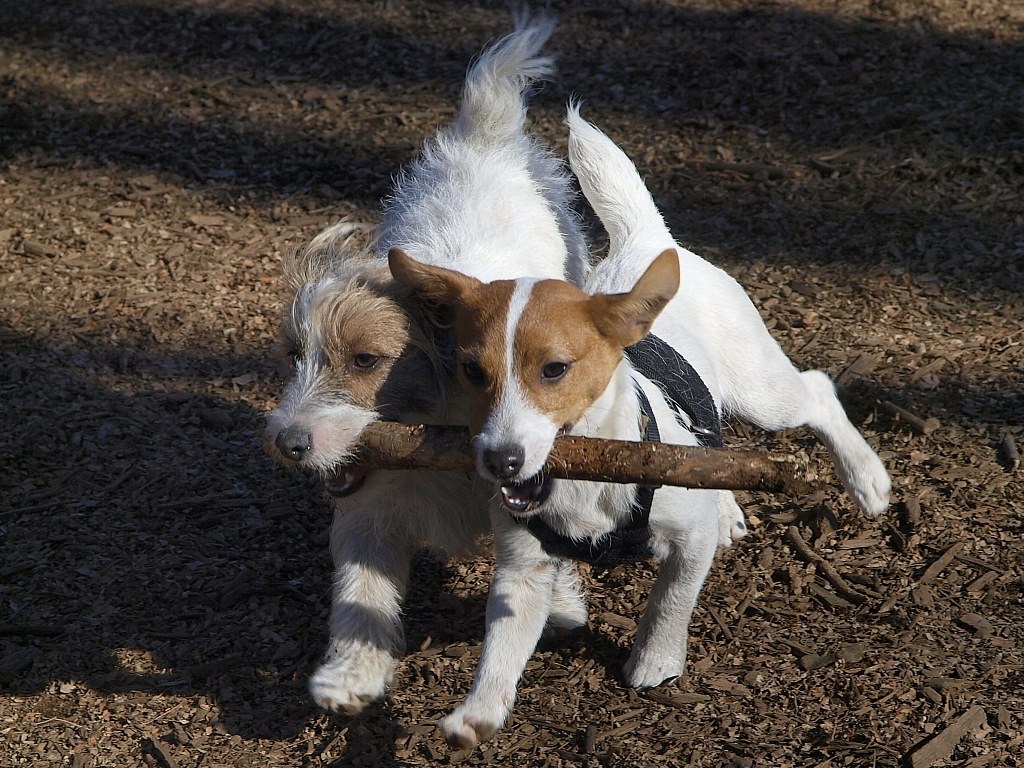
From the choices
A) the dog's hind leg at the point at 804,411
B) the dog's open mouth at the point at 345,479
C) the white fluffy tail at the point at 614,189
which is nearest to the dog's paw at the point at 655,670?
the dog's hind leg at the point at 804,411

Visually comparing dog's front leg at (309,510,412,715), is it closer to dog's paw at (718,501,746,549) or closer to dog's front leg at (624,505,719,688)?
dog's front leg at (624,505,719,688)

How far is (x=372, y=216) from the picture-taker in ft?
24.7

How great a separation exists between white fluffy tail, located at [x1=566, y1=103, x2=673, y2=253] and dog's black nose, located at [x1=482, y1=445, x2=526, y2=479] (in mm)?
1794

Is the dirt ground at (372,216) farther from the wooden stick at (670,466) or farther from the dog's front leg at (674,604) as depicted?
the wooden stick at (670,466)

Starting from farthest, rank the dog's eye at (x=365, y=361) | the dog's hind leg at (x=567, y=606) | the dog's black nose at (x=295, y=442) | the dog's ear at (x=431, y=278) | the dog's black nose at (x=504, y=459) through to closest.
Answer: the dog's hind leg at (x=567, y=606)
the dog's eye at (x=365, y=361)
the dog's ear at (x=431, y=278)
the dog's black nose at (x=295, y=442)
the dog's black nose at (x=504, y=459)

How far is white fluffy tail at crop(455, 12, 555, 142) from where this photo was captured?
545 cm

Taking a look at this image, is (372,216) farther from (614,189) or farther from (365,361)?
(365,361)

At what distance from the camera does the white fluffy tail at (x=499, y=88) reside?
5453mm

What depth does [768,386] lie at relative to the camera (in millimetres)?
5008

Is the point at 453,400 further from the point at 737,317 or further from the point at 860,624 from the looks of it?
the point at 860,624

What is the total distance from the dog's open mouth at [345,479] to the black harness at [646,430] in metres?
0.57

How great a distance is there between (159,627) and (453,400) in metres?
1.72

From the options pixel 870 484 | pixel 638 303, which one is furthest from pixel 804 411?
pixel 638 303

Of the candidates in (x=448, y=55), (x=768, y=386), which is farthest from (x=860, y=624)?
(x=448, y=55)
